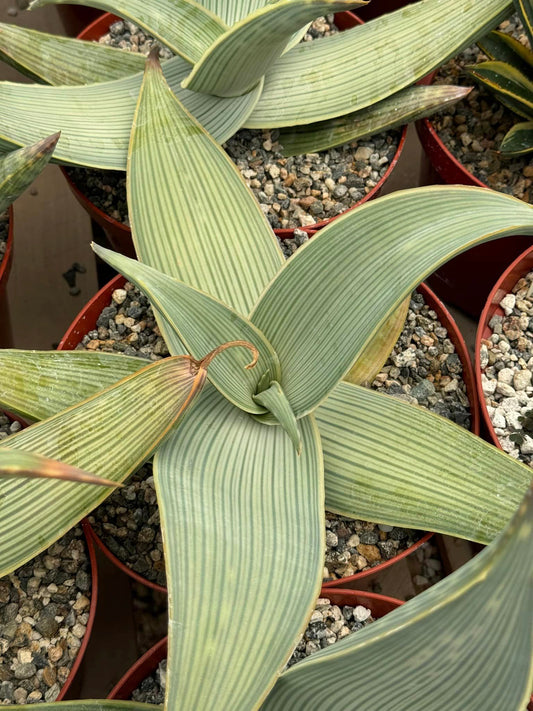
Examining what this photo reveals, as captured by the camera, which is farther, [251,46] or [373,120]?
[373,120]

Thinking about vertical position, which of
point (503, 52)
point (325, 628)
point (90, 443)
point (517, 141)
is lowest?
point (325, 628)

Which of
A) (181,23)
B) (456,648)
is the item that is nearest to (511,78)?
(181,23)

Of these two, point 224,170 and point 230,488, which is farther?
point 224,170

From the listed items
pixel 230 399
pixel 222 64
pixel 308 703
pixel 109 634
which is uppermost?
pixel 222 64

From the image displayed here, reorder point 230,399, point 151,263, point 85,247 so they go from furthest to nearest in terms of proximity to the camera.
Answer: point 85,247, point 151,263, point 230,399

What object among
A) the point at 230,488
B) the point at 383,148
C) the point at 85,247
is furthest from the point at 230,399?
the point at 85,247

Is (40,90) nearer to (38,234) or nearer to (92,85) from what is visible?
(92,85)

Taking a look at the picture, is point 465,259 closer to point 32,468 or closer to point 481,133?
point 481,133
